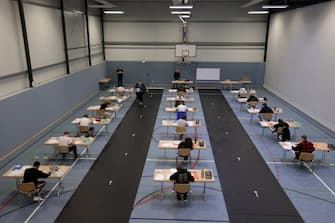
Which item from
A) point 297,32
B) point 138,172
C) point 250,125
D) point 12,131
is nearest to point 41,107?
point 12,131

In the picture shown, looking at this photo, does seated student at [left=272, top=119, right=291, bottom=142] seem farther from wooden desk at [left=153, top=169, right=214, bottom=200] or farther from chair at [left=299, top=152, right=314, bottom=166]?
wooden desk at [left=153, top=169, right=214, bottom=200]

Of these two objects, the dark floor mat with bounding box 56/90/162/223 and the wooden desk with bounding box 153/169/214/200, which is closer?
the dark floor mat with bounding box 56/90/162/223

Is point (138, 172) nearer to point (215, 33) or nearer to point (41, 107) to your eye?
point (41, 107)

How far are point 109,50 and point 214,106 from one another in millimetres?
11912

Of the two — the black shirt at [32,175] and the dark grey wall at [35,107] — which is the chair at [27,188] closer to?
the black shirt at [32,175]

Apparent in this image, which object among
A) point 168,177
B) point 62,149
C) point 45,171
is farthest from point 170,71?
point 45,171

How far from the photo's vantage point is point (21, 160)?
11.2 m

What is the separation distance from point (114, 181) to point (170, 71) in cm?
1734

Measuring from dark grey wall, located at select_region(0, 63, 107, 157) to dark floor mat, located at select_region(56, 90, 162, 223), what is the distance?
354 centimetres

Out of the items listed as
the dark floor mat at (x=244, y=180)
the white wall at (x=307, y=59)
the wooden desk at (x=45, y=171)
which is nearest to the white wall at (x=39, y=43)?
the wooden desk at (x=45, y=171)

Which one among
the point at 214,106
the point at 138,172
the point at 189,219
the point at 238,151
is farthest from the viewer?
the point at 214,106

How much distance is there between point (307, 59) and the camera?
16.9 meters

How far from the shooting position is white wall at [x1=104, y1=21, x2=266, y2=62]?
2480cm

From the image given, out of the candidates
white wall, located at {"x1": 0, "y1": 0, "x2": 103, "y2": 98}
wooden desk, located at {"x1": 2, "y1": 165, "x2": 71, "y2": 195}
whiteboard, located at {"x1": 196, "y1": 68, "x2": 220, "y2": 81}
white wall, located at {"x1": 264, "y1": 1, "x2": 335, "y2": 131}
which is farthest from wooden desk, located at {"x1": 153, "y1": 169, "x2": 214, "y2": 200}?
whiteboard, located at {"x1": 196, "y1": 68, "x2": 220, "y2": 81}
